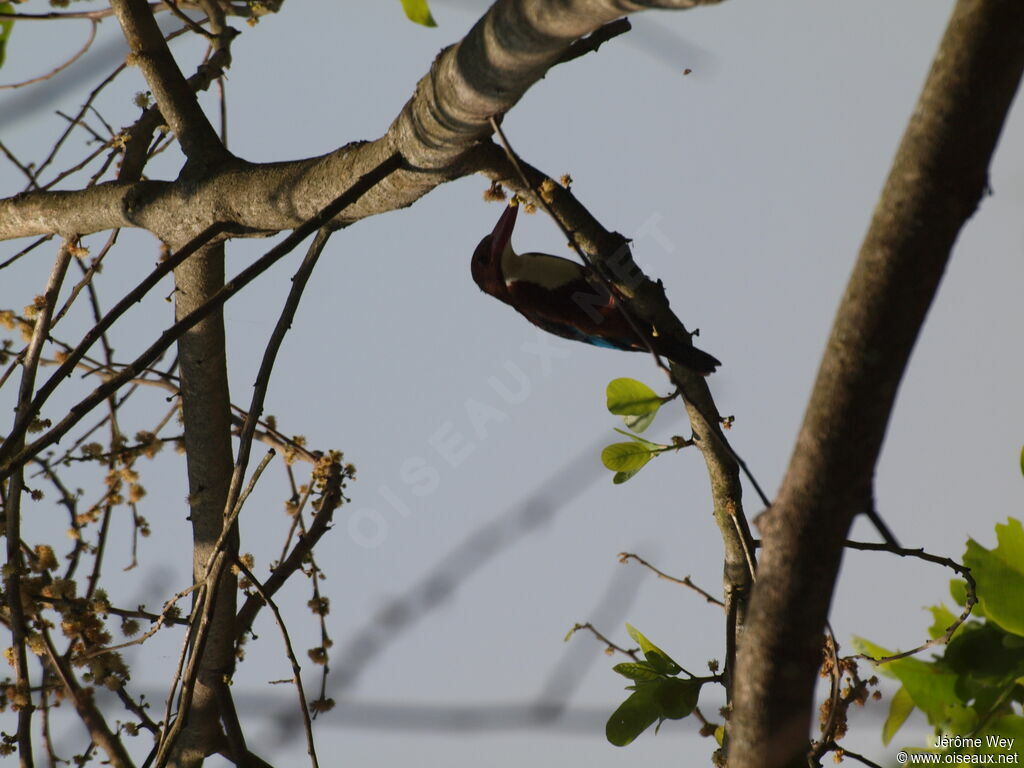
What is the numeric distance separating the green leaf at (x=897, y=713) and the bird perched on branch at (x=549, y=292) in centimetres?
118

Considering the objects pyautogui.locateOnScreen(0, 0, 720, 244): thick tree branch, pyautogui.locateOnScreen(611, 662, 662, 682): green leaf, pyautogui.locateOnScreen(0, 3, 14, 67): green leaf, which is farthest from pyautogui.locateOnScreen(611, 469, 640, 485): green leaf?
pyautogui.locateOnScreen(0, 3, 14, 67): green leaf

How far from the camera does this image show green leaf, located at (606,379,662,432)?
2195mm

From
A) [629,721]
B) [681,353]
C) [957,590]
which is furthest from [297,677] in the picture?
[957,590]

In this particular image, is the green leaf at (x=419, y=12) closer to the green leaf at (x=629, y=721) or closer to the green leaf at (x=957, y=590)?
the green leaf at (x=629, y=721)

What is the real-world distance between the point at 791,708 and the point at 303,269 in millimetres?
1370

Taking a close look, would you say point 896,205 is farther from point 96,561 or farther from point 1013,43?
point 96,561

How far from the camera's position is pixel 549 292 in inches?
118

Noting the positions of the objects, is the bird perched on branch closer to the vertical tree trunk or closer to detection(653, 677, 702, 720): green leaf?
the vertical tree trunk

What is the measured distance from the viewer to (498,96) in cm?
145

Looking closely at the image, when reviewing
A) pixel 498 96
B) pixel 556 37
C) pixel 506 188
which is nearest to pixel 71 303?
pixel 506 188

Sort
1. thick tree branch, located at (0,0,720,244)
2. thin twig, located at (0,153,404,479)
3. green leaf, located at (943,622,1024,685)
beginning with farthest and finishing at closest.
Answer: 1. green leaf, located at (943,622,1024,685)
2. thin twig, located at (0,153,404,479)
3. thick tree branch, located at (0,0,720,244)

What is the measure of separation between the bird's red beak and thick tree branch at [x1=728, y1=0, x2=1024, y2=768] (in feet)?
4.36

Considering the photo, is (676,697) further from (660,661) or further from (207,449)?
(207,449)

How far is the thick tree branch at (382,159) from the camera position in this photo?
51.3 inches
